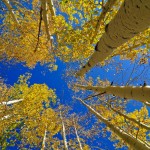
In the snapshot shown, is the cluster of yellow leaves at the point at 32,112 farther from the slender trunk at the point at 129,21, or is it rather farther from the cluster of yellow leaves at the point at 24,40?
the slender trunk at the point at 129,21

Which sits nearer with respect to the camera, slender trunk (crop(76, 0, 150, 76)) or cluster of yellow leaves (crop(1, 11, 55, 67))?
slender trunk (crop(76, 0, 150, 76))

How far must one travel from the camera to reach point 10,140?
12.9 m

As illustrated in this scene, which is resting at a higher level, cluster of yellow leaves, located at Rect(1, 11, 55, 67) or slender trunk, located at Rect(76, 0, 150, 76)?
cluster of yellow leaves, located at Rect(1, 11, 55, 67)

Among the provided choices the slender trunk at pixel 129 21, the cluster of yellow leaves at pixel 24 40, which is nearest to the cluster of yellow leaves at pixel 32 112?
the cluster of yellow leaves at pixel 24 40

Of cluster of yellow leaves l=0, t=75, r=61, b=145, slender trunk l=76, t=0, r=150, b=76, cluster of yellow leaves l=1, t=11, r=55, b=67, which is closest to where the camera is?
slender trunk l=76, t=0, r=150, b=76

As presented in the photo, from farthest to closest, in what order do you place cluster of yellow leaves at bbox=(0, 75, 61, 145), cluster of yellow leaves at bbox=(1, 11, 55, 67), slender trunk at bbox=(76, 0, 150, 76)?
cluster of yellow leaves at bbox=(0, 75, 61, 145)
cluster of yellow leaves at bbox=(1, 11, 55, 67)
slender trunk at bbox=(76, 0, 150, 76)

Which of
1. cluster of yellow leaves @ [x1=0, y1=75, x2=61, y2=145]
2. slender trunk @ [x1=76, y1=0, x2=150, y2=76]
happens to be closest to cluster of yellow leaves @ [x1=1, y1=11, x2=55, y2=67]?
cluster of yellow leaves @ [x1=0, y1=75, x2=61, y2=145]

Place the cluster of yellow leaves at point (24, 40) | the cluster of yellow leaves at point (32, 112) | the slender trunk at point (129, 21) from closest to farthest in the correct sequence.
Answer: the slender trunk at point (129, 21) < the cluster of yellow leaves at point (24, 40) < the cluster of yellow leaves at point (32, 112)

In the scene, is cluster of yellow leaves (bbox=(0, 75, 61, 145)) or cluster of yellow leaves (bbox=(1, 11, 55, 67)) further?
cluster of yellow leaves (bbox=(0, 75, 61, 145))

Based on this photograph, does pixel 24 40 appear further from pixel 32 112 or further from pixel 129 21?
pixel 129 21

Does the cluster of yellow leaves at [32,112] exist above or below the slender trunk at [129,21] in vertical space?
above

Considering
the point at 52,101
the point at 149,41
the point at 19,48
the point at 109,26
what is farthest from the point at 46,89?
the point at 109,26

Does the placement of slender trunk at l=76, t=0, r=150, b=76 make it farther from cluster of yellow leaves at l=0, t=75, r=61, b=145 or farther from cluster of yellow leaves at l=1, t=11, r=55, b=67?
cluster of yellow leaves at l=0, t=75, r=61, b=145

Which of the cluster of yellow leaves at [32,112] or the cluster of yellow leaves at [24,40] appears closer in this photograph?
the cluster of yellow leaves at [24,40]
